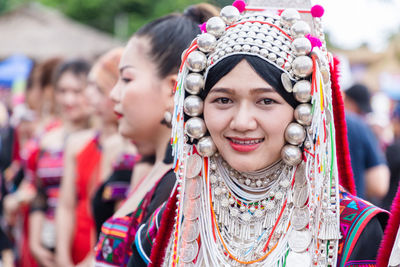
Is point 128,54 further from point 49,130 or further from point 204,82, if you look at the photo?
point 49,130

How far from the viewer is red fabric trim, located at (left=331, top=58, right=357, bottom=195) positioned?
195cm

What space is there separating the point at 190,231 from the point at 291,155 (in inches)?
17.7

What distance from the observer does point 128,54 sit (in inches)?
102

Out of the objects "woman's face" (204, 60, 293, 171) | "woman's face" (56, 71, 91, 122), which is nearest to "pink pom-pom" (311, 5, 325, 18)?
"woman's face" (204, 60, 293, 171)

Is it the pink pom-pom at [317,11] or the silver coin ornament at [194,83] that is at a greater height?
the pink pom-pom at [317,11]

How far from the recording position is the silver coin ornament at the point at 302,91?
5.78ft

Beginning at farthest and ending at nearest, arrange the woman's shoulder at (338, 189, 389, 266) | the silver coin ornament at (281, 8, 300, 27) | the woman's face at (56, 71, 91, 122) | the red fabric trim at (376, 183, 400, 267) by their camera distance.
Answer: the woman's face at (56, 71, 91, 122), the silver coin ornament at (281, 8, 300, 27), the woman's shoulder at (338, 189, 389, 266), the red fabric trim at (376, 183, 400, 267)

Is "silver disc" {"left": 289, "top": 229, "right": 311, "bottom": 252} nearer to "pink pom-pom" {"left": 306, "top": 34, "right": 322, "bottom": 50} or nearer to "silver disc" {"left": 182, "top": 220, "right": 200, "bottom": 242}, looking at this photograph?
"silver disc" {"left": 182, "top": 220, "right": 200, "bottom": 242}

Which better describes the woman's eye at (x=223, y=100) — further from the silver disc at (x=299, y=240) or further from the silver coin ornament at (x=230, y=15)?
the silver disc at (x=299, y=240)

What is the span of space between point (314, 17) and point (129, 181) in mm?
2021

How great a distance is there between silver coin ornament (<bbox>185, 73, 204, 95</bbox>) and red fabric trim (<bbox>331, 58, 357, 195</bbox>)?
459 millimetres

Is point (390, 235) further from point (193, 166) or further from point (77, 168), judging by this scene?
point (77, 168)

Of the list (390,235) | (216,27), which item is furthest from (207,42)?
(390,235)

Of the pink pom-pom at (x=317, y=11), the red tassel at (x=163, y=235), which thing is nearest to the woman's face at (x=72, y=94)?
the red tassel at (x=163, y=235)
